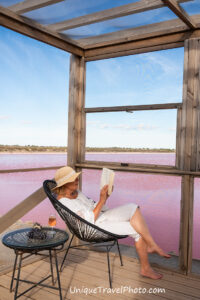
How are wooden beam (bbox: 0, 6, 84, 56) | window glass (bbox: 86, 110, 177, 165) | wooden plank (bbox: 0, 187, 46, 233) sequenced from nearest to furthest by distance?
1. wooden beam (bbox: 0, 6, 84, 56)
2. wooden plank (bbox: 0, 187, 46, 233)
3. window glass (bbox: 86, 110, 177, 165)

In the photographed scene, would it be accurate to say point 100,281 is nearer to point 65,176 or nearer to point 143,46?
point 65,176

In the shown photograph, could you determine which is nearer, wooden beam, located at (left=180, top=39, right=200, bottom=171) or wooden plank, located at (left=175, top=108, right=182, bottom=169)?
wooden beam, located at (left=180, top=39, right=200, bottom=171)

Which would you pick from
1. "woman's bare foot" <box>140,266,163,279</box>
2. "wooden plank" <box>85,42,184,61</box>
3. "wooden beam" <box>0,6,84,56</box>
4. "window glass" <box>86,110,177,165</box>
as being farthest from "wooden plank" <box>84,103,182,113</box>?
"woman's bare foot" <box>140,266,163,279</box>

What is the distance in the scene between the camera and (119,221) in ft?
9.00

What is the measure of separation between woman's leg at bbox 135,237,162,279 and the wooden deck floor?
47 mm

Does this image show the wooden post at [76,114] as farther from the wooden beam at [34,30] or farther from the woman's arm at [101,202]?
the woman's arm at [101,202]

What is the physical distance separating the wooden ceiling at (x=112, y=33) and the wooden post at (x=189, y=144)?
200 mm

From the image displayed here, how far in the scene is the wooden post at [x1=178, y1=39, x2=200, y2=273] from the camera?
298 centimetres

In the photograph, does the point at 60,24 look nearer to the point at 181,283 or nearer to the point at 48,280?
the point at 48,280

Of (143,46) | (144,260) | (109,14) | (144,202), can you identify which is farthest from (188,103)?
(144,202)

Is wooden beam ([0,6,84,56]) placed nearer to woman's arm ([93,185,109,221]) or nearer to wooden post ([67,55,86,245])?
wooden post ([67,55,86,245])

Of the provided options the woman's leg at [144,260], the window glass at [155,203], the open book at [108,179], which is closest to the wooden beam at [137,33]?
the open book at [108,179]

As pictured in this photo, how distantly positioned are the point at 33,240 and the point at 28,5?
190 centimetres

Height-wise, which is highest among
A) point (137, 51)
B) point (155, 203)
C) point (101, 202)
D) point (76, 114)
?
point (137, 51)
